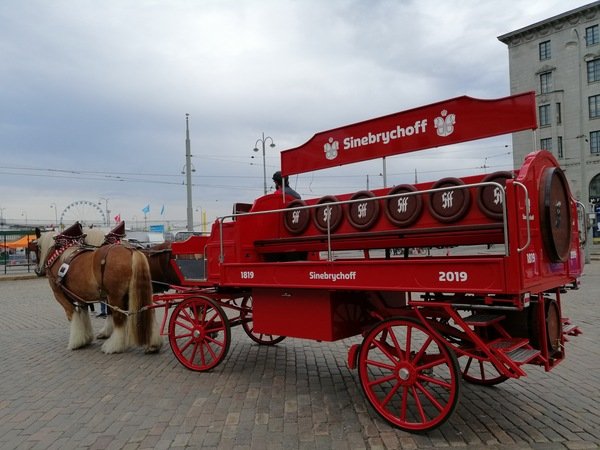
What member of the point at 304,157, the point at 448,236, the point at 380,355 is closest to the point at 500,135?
the point at 448,236

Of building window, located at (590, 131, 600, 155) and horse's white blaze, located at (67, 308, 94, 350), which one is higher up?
building window, located at (590, 131, 600, 155)

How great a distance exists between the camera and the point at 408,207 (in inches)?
169

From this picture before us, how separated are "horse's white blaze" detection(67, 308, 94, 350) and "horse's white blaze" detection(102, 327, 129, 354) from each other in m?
0.49

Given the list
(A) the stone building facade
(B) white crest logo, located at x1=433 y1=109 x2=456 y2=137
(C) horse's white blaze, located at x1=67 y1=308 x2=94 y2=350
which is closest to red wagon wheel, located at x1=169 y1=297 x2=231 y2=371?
(C) horse's white blaze, located at x1=67 y1=308 x2=94 y2=350

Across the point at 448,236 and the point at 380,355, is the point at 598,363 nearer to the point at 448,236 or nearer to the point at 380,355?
the point at 380,355

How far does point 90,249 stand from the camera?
713cm

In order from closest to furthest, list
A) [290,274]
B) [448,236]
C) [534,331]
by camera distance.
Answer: [534,331]
[448,236]
[290,274]

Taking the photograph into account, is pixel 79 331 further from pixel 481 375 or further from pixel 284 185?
pixel 481 375

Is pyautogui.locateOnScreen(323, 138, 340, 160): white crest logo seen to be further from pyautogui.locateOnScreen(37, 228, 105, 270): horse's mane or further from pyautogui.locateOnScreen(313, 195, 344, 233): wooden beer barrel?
pyautogui.locateOnScreen(37, 228, 105, 270): horse's mane

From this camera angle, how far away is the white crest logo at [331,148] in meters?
4.79

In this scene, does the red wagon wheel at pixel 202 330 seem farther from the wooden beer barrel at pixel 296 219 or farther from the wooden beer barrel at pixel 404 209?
the wooden beer barrel at pixel 404 209

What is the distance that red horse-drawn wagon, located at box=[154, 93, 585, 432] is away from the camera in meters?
3.44

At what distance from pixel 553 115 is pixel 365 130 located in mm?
44899

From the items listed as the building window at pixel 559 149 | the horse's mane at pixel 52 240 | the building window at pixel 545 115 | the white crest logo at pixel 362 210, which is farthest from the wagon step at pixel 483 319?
the building window at pixel 545 115
